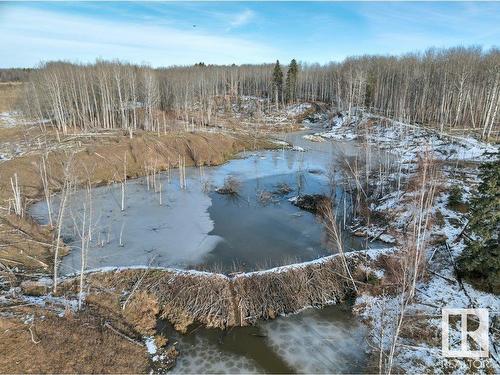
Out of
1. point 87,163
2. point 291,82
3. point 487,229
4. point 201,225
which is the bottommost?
point 201,225

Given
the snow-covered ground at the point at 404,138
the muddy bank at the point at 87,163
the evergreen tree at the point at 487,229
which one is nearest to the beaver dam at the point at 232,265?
the muddy bank at the point at 87,163

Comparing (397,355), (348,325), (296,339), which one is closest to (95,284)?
(296,339)

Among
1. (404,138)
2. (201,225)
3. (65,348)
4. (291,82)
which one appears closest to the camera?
(65,348)

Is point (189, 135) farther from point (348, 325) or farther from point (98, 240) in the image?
point (348, 325)

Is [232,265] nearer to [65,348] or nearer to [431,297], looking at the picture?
[65,348]

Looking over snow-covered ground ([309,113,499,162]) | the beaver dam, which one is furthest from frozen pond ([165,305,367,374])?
snow-covered ground ([309,113,499,162])

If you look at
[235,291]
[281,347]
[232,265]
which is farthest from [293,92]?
[281,347]
